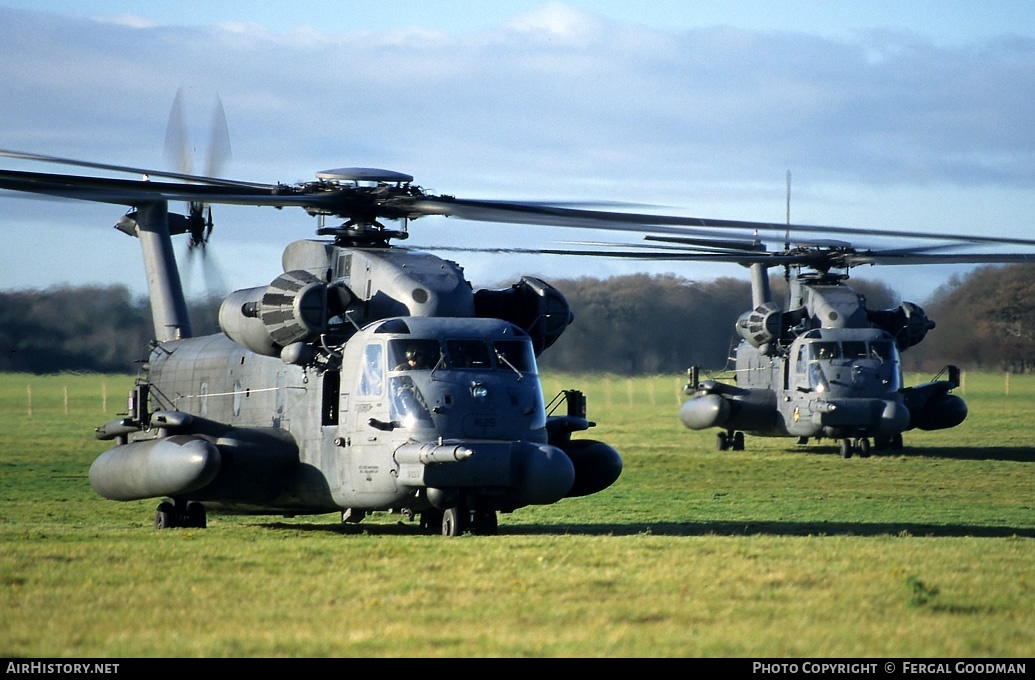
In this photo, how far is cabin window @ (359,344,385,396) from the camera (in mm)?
16281

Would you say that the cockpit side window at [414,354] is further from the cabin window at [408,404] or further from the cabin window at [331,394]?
the cabin window at [331,394]

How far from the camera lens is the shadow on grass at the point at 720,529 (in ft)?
56.8

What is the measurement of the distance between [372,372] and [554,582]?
5343 millimetres

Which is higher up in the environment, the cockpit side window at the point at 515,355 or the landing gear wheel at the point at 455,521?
the cockpit side window at the point at 515,355

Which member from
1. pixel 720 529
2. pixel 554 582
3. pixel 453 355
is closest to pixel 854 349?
pixel 720 529

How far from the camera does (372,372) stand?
53.8 feet

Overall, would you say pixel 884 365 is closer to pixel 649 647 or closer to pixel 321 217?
pixel 321 217

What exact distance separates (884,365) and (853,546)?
18.4 meters

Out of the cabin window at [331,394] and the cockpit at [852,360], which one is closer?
the cabin window at [331,394]

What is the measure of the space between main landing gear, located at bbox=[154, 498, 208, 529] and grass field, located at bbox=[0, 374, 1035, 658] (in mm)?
284

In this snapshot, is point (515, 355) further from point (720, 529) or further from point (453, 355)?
point (720, 529)

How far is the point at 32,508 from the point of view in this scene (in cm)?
2227

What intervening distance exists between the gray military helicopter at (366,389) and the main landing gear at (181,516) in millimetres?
22

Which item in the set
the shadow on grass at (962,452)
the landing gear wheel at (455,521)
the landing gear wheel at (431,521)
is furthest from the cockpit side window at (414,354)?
the shadow on grass at (962,452)
